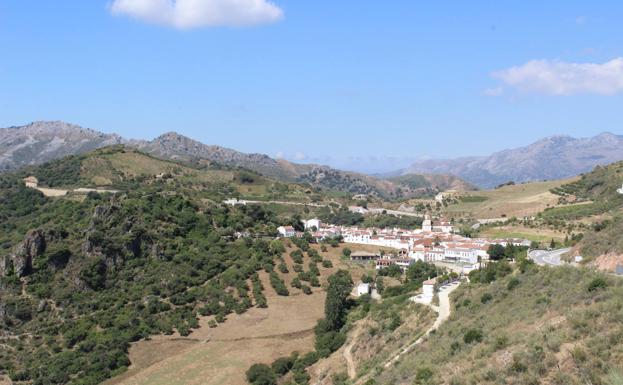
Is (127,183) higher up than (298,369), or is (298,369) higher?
(127,183)

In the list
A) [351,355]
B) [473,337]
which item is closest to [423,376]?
[473,337]

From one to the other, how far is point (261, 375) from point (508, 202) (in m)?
85.1

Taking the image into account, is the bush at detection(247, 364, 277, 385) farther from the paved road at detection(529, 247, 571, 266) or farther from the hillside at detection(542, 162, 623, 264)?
the hillside at detection(542, 162, 623, 264)

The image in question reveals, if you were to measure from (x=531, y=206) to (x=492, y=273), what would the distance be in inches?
2745

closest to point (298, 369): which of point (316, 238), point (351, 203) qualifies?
point (316, 238)

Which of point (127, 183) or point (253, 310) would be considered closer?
point (253, 310)

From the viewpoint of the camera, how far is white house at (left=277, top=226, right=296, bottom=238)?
253ft

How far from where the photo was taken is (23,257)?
5850 centimetres

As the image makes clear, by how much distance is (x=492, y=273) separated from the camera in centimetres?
3850

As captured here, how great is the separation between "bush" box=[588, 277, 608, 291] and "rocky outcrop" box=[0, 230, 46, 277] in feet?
165

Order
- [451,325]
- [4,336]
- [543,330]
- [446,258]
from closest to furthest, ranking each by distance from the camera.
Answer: [543,330], [451,325], [4,336], [446,258]

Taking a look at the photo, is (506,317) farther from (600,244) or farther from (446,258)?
(446,258)

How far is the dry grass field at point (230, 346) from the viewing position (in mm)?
42562

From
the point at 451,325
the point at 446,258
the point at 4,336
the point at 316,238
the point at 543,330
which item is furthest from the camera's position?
the point at 316,238
